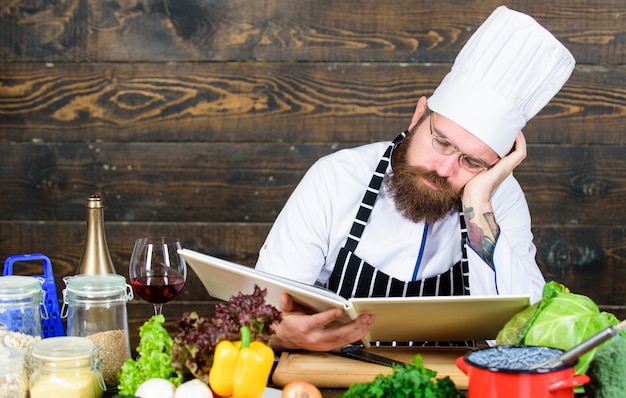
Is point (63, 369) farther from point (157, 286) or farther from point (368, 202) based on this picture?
point (368, 202)

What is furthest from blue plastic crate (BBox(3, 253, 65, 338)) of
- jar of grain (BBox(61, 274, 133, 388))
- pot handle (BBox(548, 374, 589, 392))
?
pot handle (BBox(548, 374, 589, 392))

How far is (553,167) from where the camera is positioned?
3021 millimetres

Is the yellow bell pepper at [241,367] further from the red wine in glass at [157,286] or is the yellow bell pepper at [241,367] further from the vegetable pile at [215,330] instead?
the red wine in glass at [157,286]

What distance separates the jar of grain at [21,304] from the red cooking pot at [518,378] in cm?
76

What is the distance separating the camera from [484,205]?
207 cm

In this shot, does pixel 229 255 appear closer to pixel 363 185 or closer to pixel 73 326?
pixel 363 185

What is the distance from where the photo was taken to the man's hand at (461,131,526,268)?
2008 millimetres

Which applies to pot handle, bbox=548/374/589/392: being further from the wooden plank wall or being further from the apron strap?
the wooden plank wall

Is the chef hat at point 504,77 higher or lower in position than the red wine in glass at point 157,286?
higher

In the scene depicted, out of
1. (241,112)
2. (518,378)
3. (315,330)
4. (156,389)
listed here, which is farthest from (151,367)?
(241,112)

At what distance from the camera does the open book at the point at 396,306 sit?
58.3 inches

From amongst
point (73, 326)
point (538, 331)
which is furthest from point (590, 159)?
point (73, 326)

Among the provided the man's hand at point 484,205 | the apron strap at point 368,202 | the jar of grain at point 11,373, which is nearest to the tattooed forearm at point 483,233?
the man's hand at point 484,205

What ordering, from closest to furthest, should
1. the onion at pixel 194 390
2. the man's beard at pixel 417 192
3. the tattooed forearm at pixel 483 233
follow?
the onion at pixel 194 390, the tattooed forearm at pixel 483 233, the man's beard at pixel 417 192
